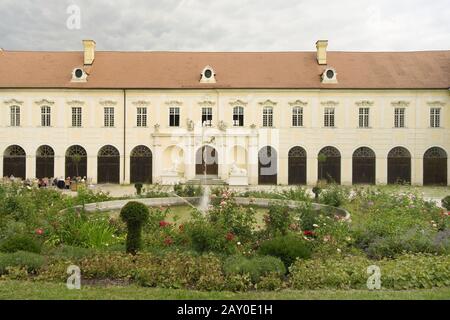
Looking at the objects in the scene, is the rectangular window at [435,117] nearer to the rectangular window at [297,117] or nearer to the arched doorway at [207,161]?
the rectangular window at [297,117]

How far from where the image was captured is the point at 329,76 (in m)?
30.4

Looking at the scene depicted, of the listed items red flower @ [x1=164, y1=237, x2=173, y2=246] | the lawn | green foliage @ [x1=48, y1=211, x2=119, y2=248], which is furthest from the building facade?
the lawn

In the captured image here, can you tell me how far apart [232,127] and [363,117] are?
30.7 feet

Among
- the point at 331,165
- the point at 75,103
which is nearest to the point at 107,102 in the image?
the point at 75,103

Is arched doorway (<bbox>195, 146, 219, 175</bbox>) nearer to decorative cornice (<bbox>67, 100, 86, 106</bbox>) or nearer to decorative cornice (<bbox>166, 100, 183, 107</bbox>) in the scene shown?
decorative cornice (<bbox>166, 100, 183, 107</bbox>)

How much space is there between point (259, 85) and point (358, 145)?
8.18 metres

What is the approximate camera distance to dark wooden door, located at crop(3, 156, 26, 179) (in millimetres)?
30250

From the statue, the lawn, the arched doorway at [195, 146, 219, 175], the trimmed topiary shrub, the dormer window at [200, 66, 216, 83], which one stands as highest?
the dormer window at [200, 66, 216, 83]

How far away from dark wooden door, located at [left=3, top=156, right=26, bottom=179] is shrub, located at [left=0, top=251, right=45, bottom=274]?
2477 cm

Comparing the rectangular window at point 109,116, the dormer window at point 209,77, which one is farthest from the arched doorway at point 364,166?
the rectangular window at point 109,116

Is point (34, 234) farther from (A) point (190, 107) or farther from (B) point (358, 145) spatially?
(B) point (358, 145)

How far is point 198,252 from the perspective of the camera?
8.86 meters
